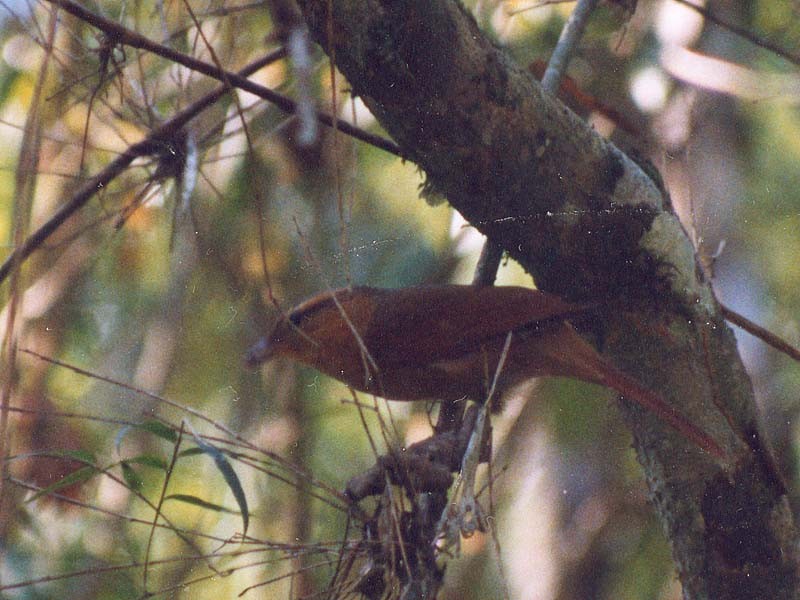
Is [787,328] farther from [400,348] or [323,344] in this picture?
[323,344]

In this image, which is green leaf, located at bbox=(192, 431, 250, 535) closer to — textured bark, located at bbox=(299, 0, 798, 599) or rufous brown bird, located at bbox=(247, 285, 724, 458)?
rufous brown bird, located at bbox=(247, 285, 724, 458)

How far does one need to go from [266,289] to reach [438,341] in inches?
17.1

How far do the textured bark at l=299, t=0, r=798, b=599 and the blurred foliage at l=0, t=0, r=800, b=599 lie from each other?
200 mm

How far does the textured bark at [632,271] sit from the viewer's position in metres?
1.65

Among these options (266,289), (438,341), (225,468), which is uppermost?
(266,289)

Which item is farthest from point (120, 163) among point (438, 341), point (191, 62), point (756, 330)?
point (756, 330)

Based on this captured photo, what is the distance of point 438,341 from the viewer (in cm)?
218

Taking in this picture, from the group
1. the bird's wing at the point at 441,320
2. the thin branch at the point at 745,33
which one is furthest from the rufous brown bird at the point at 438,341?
→ the thin branch at the point at 745,33

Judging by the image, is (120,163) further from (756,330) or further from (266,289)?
(756,330)

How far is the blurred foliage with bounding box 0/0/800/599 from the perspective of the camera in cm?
211

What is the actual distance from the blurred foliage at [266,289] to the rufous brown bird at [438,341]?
0.19ft

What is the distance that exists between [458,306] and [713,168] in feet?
4.29

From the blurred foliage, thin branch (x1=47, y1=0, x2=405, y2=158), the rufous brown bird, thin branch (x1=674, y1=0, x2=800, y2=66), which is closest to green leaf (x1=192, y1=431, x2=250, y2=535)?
the blurred foliage

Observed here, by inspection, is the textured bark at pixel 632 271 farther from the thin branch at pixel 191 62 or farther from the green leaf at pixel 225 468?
the green leaf at pixel 225 468
